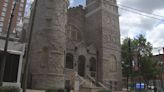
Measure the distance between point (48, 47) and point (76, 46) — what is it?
8.34m

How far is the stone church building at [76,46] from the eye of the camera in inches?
1092

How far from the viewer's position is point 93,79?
3503 centimetres

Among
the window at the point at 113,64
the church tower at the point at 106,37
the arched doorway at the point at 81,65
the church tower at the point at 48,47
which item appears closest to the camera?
the church tower at the point at 48,47

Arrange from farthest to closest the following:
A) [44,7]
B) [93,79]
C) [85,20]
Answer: [85,20], [93,79], [44,7]

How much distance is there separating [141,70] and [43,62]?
75.0 feet

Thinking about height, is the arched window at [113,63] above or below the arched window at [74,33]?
below

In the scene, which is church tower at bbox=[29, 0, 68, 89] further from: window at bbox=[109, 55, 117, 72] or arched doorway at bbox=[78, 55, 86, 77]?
window at bbox=[109, 55, 117, 72]

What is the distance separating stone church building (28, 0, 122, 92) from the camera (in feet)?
91.0

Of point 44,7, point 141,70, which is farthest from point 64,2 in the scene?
point 141,70

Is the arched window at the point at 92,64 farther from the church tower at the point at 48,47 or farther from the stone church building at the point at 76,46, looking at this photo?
the church tower at the point at 48,47

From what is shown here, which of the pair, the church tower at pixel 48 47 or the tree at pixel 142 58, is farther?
the tree at pixel 142 58

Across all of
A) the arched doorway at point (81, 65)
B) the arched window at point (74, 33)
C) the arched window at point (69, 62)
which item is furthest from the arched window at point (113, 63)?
the arched window at point (69, 62)

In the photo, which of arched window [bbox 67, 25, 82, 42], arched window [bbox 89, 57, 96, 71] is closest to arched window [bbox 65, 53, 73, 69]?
arched window [bbox 89, 57, 96, 71]

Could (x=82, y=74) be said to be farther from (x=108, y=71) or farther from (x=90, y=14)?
(x=90, y=14)
